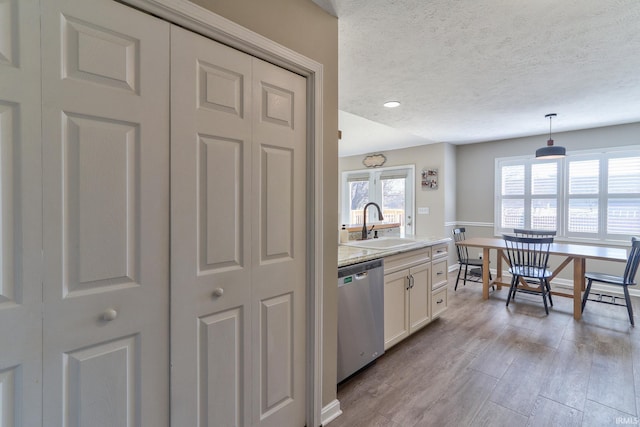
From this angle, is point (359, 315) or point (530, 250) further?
point (530, 250)

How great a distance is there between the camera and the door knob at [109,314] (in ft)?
3.18

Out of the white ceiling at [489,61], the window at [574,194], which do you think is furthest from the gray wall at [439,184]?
the white ceiling at [489,61]

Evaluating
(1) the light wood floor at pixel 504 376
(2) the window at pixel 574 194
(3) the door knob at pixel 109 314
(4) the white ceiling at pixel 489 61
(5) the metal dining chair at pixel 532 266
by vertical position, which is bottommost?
(1) the light wood floor at pixel 504 376

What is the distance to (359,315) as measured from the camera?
2090 millimetres

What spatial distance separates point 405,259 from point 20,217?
2.40 m

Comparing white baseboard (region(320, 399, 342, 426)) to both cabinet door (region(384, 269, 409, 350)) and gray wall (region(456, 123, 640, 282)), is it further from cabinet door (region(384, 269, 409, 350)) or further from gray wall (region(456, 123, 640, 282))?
gray wall (region(456, 123, 640, 282))

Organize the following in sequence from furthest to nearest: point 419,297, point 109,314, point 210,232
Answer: point 419,297
point 210,232
point 109,314

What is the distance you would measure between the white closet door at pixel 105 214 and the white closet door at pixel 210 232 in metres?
0.05

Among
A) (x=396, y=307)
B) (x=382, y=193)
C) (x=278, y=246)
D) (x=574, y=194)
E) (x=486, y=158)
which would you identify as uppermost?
(x=486, y=158)

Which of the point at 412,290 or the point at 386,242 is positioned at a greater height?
the point at 386,242

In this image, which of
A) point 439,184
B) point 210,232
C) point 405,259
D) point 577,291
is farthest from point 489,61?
point 439,184

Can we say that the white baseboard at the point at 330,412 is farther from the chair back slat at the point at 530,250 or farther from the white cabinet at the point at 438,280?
the chair back slat at the point at 530,250

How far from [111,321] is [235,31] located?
1.21 meters

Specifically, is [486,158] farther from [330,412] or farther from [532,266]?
[330,412]
